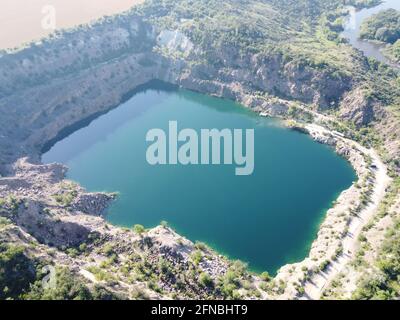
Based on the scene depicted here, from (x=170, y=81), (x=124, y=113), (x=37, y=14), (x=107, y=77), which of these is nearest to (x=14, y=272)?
(x=124, y=113)

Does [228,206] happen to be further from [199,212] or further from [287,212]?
[287,212]

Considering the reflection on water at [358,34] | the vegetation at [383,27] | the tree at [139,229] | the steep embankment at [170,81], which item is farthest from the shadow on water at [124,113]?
the vegetation at [383,27]

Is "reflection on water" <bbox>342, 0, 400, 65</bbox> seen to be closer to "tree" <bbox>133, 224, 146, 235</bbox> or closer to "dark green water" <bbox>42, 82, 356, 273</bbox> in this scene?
"dark green water" <bbox>42, 82, 356, 273</bbox>

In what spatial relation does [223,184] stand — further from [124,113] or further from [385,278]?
[124,113]

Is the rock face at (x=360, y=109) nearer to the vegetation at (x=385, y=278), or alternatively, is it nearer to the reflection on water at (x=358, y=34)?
the vegetation at (x=385, y=278)
